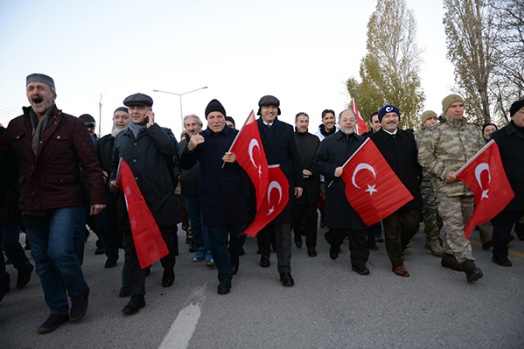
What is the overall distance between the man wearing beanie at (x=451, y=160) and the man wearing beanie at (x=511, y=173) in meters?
0.58

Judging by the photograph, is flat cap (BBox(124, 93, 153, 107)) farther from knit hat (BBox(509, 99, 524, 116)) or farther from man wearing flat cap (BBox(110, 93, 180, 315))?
knit hat (BBox(509, 99, 524, 116))

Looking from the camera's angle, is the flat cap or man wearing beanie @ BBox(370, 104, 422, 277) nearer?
the flat cap

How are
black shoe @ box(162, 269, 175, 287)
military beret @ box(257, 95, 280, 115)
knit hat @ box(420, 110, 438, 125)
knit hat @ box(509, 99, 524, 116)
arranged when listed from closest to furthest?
black shoe @ box(162, 269, 175, 287) < military beret @ box(257, 95, 280, 115) < knit hat @ box(509, 99, 524, 116) < knit hat @ box(420, 110, 438, 125)

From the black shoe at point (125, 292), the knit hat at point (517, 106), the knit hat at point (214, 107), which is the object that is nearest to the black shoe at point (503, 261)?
the knit hat at point (517, 106)

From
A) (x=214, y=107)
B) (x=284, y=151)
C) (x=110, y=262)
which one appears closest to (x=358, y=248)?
(x=284, y=151)

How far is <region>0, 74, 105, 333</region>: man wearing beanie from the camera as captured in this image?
3371 millimetres

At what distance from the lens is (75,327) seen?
3.41 meters

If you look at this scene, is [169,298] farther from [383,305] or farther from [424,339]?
[424,339]

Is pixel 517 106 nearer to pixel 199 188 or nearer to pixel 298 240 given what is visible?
pixel 298 240

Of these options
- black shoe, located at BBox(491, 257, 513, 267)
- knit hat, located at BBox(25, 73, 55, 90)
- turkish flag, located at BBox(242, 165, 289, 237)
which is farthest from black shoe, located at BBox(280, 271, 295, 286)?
knit hat, located at BBox(25, 73, 55, 90)

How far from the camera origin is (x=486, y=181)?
4.37 metres

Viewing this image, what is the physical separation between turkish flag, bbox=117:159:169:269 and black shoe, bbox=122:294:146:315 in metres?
0.37

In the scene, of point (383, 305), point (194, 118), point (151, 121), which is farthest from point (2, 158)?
point (383, 305)

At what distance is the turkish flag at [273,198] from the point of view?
4461mm
